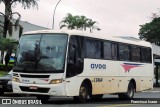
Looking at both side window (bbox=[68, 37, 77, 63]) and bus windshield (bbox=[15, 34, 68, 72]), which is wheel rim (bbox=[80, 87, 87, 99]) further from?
bus windshield (bbox=[15, 34, 68, 72])

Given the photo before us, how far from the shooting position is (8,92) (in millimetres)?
24938

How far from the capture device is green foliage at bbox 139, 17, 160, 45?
102m

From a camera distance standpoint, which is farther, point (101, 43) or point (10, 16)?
point (10, 16)

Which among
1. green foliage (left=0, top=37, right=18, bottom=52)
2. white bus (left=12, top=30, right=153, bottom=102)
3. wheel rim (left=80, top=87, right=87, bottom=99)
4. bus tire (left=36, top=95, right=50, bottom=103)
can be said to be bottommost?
bus tire (left=36, top=95, right=50, bottom=103)

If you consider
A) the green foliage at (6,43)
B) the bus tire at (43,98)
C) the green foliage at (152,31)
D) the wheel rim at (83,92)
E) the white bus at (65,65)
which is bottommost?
the bus tire at (43,98)

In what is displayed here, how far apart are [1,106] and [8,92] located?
840 centimetres

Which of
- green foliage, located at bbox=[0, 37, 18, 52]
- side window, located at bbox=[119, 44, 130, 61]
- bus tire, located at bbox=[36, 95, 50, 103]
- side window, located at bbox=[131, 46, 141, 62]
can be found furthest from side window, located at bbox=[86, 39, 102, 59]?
green foliage, located at bbox=[0, 37, 18, 52]

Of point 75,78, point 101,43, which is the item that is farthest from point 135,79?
point 75,78

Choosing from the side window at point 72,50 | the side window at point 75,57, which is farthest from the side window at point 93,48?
the side window at point 72,50

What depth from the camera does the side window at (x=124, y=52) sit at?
2238 cm

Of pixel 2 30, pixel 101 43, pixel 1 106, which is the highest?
pixel 2 30

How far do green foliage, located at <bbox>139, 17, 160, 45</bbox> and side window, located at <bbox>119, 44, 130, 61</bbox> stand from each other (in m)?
79.1

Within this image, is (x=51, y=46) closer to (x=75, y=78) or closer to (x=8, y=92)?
(x=75, y=78)

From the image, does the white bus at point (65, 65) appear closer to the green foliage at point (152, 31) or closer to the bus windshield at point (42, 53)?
the bus windshield at point (42, 53)
